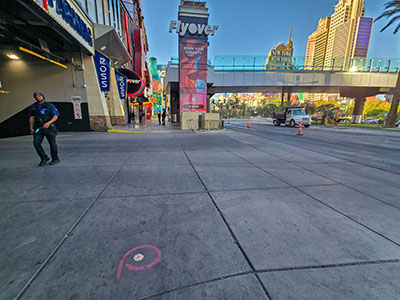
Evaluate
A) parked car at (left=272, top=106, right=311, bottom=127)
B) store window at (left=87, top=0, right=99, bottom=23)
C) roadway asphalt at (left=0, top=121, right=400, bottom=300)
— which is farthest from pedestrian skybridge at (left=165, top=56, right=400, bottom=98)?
roadway asphalt at (left=0, top=121, right=400, bottom=300)

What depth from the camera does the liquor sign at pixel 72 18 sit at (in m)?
7.41

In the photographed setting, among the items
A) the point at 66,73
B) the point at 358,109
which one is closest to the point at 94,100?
the point at 66,73

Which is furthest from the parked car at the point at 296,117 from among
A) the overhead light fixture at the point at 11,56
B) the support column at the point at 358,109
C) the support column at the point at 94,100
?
the overhead light fixture at the point at 11,56

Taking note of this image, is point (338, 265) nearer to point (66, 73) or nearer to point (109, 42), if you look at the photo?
point (66, 73)

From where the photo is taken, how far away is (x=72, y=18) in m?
9.22

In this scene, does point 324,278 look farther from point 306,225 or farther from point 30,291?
point 30,291

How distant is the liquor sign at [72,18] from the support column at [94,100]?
1120 millimetres

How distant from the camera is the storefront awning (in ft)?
41.5

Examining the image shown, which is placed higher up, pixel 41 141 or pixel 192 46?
pixel 192 46

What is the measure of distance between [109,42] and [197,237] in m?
16.3

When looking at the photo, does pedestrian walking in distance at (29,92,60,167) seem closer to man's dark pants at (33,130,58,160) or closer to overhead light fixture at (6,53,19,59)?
man's dark pants at (33,130,58,160)

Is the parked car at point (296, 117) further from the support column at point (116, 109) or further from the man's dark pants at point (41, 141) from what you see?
the man's dark pants at point (41, 141)

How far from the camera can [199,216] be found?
2512 millimetres

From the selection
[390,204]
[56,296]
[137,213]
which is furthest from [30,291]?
[390,204]
